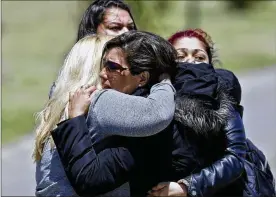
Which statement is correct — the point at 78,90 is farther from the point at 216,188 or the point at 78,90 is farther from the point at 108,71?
the point at 216,188

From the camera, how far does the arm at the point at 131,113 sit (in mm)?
2750

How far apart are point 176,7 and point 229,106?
17547mm

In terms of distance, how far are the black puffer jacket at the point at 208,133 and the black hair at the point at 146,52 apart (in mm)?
119

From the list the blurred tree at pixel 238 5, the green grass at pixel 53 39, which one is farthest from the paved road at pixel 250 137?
the blurred tree at pixel 238 5

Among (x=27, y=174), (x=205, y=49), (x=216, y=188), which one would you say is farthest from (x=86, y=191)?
(x=27, y=174)

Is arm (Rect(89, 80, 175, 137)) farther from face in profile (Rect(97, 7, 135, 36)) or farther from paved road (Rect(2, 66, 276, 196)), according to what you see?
paved road (Rect(2, 66, 276, 196))

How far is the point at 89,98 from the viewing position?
2.89 metres

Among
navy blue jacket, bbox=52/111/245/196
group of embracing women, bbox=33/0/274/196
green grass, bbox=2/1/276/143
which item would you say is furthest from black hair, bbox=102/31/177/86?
green grass, bbox=2/1/276/143

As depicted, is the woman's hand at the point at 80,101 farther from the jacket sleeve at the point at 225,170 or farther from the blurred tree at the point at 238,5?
the blurred tree at the point at 238,5

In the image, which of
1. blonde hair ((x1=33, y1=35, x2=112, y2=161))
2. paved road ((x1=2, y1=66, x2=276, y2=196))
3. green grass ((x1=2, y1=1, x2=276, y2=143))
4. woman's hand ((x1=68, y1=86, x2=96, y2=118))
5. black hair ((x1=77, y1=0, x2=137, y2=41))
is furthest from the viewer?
green grass ((x1=2, y1=1, x2=276, y2=143))

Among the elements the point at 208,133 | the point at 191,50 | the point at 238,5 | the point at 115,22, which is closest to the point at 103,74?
the point at 208,133

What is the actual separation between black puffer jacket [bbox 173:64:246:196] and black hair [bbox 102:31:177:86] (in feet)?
0.39

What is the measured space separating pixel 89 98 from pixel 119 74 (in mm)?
150

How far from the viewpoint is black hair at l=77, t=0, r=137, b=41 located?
4.15 metres
